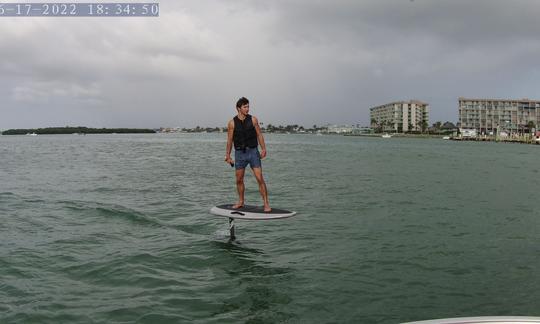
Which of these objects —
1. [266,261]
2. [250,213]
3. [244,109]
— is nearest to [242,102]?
[244,109]

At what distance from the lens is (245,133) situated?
1114 centimetres

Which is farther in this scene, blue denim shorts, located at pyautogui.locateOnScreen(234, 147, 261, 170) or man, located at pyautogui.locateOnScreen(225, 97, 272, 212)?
blue denim shorts, located at pyautogui.locateOnScreen(234, 147, 261, 170)

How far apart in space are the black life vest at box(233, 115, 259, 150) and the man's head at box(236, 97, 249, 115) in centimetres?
27

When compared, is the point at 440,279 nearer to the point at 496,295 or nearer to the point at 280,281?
the point at 496,295

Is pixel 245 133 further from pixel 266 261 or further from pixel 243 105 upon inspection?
pixel 266 261

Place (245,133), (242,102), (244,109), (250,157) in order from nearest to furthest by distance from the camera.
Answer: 1. (242,102)
2. (244,109)
3. (245,133)
4. (250,157)

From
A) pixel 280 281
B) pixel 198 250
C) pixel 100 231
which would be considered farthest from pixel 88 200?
pixel 280 281

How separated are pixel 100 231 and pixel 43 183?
14.4 m

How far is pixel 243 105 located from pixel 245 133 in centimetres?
→ 76

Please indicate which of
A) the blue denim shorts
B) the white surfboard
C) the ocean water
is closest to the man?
the blue denim shorts

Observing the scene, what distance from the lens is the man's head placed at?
1069 cm

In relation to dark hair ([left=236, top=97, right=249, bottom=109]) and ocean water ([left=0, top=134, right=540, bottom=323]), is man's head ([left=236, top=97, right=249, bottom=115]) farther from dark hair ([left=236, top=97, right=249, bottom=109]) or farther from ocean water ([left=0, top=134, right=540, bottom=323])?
ocean water ([left=0, top=134, right=540, bottom=323])

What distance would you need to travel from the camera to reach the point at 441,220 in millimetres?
15227

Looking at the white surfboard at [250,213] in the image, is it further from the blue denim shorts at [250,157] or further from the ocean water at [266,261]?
the blue denim shorts at [250,157]
